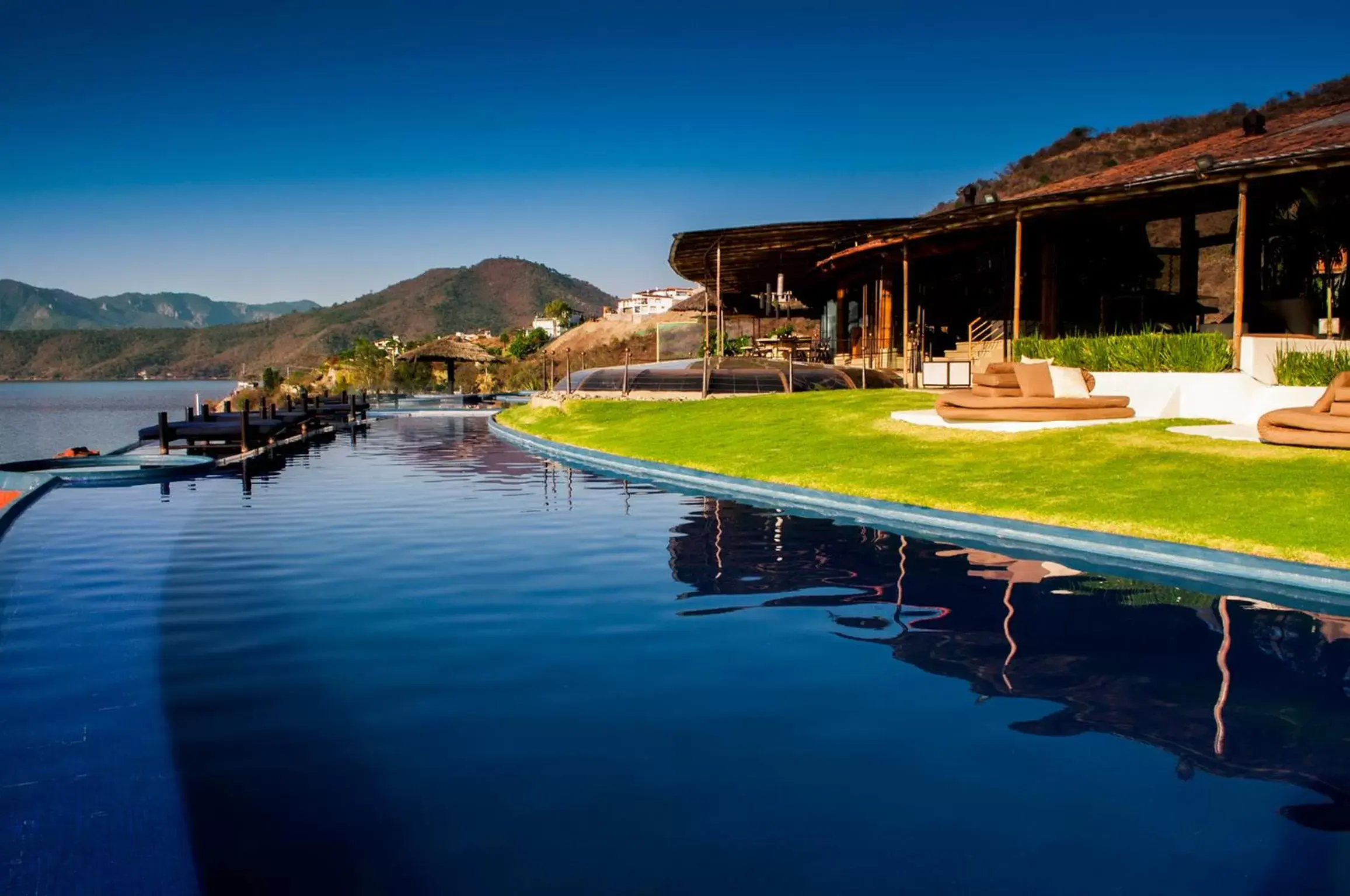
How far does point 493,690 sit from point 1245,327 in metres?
20.4

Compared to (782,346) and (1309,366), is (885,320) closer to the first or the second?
(782,346)

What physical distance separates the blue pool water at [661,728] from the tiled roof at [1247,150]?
1169 centimetres

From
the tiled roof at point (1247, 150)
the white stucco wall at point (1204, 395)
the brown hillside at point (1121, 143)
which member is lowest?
the white stucco wall at point (1204, 395)

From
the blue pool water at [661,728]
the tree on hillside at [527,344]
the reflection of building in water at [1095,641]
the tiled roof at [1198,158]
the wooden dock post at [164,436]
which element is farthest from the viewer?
the tree on hillside at [527,344]

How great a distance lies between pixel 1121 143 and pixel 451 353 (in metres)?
66.6

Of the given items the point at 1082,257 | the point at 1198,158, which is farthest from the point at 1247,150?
the point at 1082,257

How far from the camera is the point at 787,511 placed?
13367 mm

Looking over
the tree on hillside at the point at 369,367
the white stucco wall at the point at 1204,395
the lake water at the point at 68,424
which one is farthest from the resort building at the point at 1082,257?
the tree on hillside at the point at 369,367

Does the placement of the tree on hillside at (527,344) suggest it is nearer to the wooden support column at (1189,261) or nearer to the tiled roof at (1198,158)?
the wooden support column at (1189,261)

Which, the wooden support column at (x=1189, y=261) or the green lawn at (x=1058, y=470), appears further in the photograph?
the wooden support column at (x=1189, y=261)

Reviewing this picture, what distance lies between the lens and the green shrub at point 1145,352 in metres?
17.4

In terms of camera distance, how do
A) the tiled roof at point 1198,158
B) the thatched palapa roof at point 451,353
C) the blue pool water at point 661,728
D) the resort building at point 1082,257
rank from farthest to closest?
the thatched palapa roof at point 451,353 < the resort building at point 1082,257 < the tiled roof at point 1198,158 < the blue pool water at point 661,728

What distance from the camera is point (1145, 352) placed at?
18359 millimetres

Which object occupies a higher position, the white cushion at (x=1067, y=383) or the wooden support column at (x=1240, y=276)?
the wooden support column at (x=1240, y=276)
